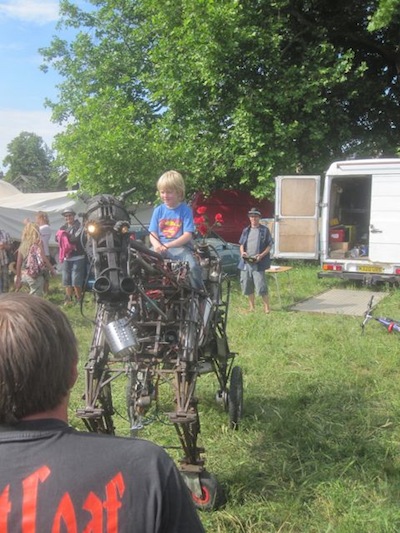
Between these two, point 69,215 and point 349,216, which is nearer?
point 69,215

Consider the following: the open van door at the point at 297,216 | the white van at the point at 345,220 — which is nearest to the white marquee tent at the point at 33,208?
the open van door at the point at 297,216

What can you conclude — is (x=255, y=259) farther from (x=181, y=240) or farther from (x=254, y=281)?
(x=181, y=240)

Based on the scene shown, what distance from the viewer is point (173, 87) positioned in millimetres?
16016

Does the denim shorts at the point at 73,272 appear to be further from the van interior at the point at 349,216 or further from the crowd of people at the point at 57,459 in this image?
the crowd of people at the point at 57,459

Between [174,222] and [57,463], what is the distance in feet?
10.7

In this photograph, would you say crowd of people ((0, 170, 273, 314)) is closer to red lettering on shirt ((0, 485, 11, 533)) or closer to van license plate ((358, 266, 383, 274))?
van license plate ((358, 266, 383, 274))

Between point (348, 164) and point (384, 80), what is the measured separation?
6903 millimetres

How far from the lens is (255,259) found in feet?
32.4

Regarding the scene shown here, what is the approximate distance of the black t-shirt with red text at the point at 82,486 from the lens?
123 centimetres

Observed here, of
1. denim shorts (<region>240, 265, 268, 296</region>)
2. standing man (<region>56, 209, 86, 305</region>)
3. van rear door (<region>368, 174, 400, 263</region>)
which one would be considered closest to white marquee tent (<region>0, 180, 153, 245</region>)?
standing man (<region>56, 209, 86, 305</region>)

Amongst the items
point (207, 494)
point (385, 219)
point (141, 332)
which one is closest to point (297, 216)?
point (385, 219)

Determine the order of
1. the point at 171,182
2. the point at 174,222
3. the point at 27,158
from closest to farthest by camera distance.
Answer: the point at 171,182
the point at 174,222
the point at 27,158

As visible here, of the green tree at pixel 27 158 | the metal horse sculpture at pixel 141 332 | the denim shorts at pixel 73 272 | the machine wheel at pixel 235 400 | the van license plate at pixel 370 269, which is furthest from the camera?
the green tree at pixel 27 158

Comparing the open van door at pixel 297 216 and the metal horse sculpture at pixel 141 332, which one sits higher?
the open van door at pixel 297 216
